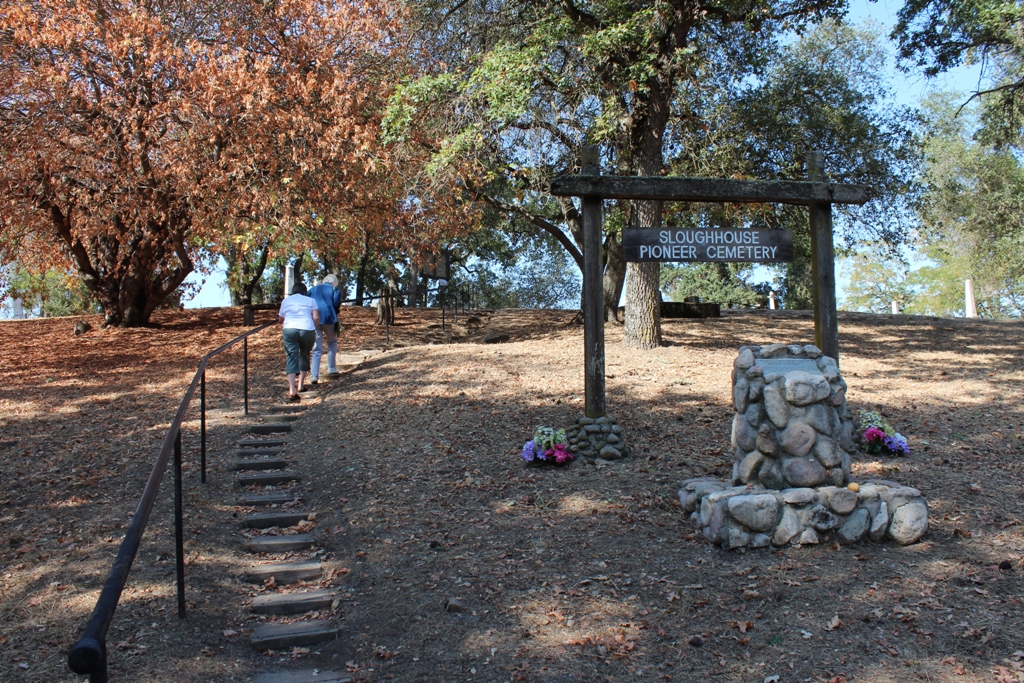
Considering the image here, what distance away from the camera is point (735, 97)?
13.6m

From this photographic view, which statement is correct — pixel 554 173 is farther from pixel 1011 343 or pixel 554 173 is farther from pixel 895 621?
pixel 895 621

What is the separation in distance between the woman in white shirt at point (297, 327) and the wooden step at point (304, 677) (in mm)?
6698

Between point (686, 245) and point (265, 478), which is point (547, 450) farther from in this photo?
point (265, 478)

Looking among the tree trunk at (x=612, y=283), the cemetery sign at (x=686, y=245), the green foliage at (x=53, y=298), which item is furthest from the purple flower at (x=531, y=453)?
the green foliage at (x=53, y=298)

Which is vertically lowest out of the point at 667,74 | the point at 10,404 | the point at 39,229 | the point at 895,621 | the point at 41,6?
the point at 895,621

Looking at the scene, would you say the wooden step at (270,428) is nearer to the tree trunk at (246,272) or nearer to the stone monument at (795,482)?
the stone monument at (795,482)

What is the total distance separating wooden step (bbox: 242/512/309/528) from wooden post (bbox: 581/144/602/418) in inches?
114

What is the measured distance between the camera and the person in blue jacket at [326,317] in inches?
450

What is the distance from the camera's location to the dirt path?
422cm

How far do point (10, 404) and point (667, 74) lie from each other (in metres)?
10.5

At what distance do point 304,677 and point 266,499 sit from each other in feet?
9.23

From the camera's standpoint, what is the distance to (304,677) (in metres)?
4.04

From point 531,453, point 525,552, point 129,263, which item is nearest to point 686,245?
point 531,453

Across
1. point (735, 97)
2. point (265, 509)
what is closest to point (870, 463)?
point (265, 509)
